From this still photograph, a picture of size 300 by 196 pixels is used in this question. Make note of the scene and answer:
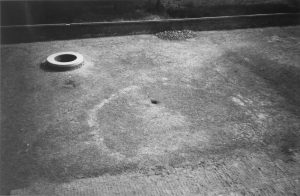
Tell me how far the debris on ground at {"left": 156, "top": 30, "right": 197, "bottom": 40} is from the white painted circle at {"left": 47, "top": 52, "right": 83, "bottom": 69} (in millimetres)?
3123

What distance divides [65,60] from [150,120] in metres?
3.44

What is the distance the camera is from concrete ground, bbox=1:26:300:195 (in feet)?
16.7

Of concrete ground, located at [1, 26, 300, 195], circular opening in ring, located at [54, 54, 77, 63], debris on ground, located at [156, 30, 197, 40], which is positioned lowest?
concrete ground, located at [1, 26, 300, 195]

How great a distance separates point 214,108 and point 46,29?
18.8 ft

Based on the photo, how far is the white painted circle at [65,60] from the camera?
8.05 metres

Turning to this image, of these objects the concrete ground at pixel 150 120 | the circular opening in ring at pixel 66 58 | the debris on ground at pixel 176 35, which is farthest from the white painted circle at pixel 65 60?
the debris on ground at pixel 176 35

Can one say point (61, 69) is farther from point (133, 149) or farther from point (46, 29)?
point (133, 149)

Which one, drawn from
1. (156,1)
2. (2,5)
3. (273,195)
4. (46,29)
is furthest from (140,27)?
(273,195)

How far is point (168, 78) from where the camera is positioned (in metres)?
8.03

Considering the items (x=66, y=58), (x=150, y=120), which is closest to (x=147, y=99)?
(x=150, y=120)

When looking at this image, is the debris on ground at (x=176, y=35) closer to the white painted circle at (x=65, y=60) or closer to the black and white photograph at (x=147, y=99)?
the black and white photograph at (x=147, y=99)

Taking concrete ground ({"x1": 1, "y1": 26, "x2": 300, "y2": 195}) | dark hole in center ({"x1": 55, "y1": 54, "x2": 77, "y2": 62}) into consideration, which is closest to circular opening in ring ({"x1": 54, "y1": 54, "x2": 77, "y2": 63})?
dark hole in center ({"x1": 55, "y1": 54, "x2": 77, "y2": 62})

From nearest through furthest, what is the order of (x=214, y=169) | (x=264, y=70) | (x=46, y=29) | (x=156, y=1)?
(x=214, y=169) → (x=264, y=70) → (x=46, y=29) → (x=156, y=1)

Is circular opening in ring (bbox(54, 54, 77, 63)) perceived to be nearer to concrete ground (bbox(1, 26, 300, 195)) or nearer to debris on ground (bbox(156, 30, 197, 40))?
concrete ground (bbox(1, 26, 300, 195))
